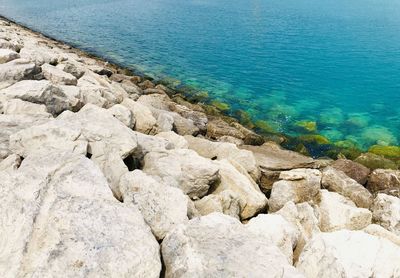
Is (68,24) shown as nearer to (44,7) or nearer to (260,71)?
(44,7)

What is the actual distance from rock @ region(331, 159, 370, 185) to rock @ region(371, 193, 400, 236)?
17.2ft

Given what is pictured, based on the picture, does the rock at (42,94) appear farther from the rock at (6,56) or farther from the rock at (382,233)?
the rock at (382,233)

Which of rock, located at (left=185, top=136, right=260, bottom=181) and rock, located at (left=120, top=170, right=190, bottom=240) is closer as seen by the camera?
rock, located at (left=120, top=170, right=190, bottom=240)

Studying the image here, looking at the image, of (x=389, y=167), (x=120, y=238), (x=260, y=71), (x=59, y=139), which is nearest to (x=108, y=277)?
(x=120, y=238)

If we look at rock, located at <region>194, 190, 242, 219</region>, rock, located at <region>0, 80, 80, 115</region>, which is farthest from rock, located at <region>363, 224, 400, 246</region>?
rock, located at <region>0, 80, 80, 115</region>

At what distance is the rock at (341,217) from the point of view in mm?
15812

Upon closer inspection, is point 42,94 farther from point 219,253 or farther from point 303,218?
point 303,218

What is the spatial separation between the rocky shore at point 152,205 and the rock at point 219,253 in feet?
0.10

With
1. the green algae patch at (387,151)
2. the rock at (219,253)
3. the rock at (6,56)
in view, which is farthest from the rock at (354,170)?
the rock at (6,56)

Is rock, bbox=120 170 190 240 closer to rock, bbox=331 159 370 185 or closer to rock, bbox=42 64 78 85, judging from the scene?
rock, bbox=42 64 78 85

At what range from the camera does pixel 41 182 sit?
9.83 metres

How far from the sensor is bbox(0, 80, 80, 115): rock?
17.8 m

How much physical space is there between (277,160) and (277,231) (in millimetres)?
10878

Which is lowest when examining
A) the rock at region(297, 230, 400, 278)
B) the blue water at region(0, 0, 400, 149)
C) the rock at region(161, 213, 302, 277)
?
the blue water at region(0, 0, 400, 149)
